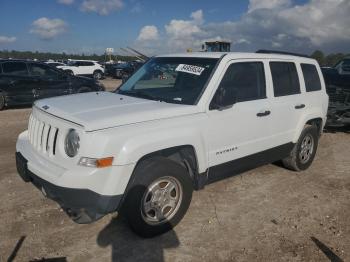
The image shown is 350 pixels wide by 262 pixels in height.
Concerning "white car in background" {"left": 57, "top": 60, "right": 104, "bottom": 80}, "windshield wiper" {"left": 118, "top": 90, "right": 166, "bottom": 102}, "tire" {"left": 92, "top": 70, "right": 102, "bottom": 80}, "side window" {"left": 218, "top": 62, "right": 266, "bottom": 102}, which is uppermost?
"side window" {"left": 218, "top": 62, "right": 266, "bottom": 102}

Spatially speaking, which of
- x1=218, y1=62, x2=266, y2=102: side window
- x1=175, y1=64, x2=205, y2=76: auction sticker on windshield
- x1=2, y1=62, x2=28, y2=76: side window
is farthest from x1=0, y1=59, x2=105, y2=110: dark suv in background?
x1=218, y1=62, x2=266, y2=102: side window

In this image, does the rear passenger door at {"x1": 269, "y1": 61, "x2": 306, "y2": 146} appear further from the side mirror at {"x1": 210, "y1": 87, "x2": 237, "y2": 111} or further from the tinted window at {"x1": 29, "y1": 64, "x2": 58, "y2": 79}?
the tinted window at {"x1": 29, "y1": 64, "x2": 58, "y2": 79}

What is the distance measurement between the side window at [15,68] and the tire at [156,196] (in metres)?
10.1

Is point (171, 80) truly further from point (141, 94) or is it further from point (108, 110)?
point (108, 110)

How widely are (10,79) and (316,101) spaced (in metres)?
9.93

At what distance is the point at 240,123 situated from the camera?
4.48 metres

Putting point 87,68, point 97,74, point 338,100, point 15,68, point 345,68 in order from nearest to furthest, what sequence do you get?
1. point 338,100
2. point 345,68
3. point 15,68
4. point 87,68
5. point 97,74

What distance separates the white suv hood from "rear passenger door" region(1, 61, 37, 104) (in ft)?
28.1

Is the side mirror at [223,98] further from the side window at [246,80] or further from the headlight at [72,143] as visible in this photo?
the headlight at [72,143]

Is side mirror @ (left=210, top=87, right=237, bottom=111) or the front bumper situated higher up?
side mirror @ (left=210, top=87, right=237, bottom=111)

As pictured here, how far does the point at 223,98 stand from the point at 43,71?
10.1m

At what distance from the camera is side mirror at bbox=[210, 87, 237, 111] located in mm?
4145

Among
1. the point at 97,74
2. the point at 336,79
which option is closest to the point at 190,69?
the point at 336,79

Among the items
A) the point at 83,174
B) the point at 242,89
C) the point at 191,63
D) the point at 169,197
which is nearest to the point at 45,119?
the point at 83,174
